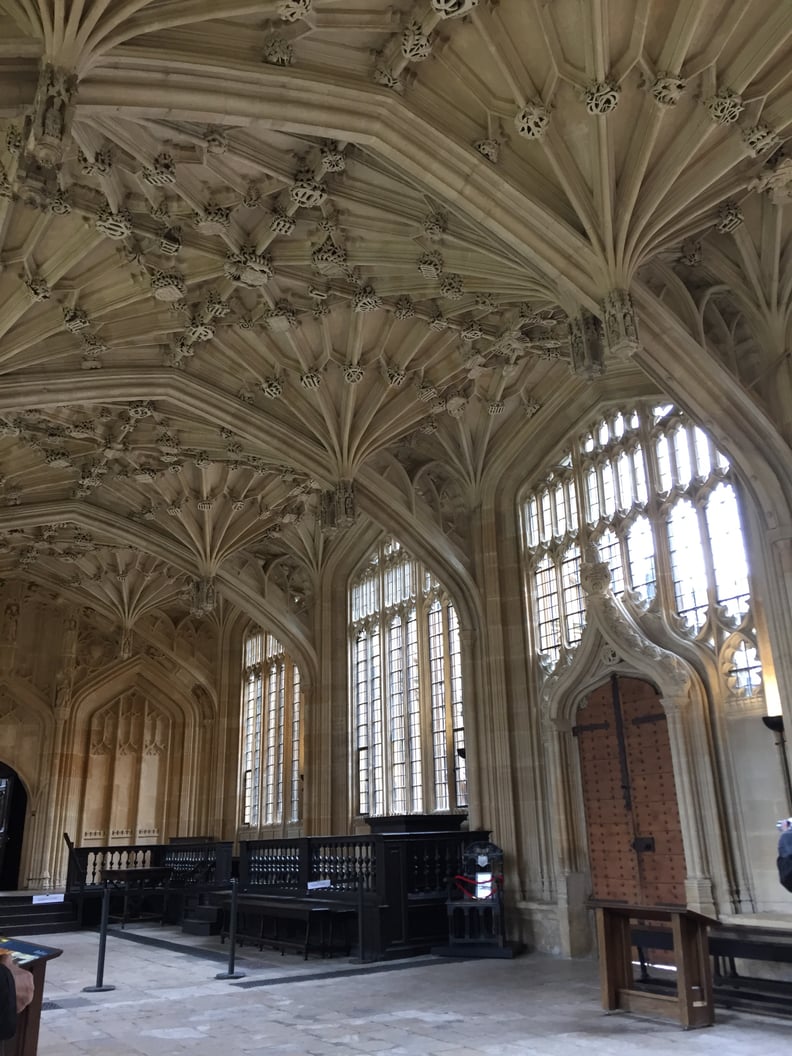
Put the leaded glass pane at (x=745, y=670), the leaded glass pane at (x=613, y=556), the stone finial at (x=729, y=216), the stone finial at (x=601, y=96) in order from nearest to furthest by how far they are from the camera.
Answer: the stone finial at (x=601, y=96)
the stone finial at (x=729, y=216)
the leaded glass pane at (x=745, y=670)
the leaded glass pane at (x=613, y=556)

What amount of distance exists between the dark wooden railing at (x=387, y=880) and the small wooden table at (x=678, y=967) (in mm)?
3828

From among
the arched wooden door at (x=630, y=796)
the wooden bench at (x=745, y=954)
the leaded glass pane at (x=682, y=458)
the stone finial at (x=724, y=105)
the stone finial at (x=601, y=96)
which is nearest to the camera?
the wooden bench at (x=745, y=954)

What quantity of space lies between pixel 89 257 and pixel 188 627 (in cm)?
1463

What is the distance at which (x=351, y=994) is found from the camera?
316 inches

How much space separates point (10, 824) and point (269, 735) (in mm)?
6522

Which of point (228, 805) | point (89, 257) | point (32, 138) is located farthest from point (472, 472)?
point (228, 805)

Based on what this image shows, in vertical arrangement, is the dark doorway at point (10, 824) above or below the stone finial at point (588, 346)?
below

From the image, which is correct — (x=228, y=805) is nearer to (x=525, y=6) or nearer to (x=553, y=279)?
(x=553, y=279)

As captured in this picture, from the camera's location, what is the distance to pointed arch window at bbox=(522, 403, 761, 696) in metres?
10.1

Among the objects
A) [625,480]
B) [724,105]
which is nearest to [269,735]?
[625,480]

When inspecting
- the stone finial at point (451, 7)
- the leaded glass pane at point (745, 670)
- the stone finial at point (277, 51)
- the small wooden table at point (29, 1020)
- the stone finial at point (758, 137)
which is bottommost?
the small wooden table at point (29, 1020)

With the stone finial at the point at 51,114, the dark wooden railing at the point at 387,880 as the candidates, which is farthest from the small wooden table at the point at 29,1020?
the dark wooden railing at the point at 387,880

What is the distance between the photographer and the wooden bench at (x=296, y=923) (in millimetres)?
10758

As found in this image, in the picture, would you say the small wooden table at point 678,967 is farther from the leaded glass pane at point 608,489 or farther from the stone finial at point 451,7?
the stone finial at point 451,7
